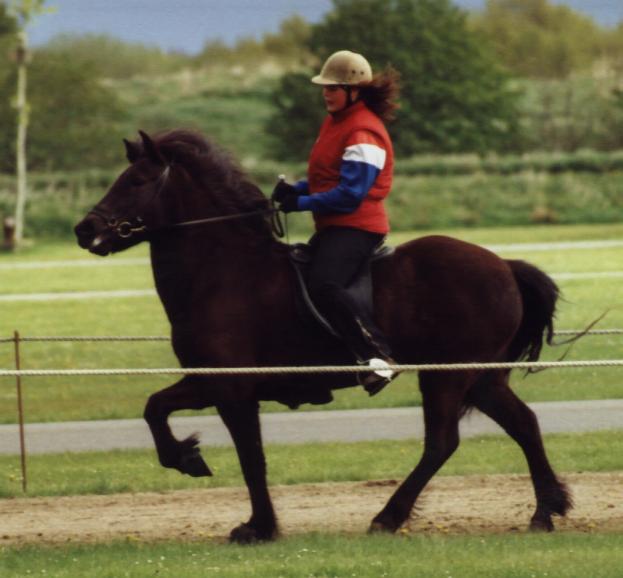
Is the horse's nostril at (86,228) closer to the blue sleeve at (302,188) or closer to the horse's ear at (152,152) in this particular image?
the horse's ear at (152,152)

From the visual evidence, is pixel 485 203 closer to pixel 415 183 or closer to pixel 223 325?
pixel 415 183

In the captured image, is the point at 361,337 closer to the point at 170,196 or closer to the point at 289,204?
the point at 289,204

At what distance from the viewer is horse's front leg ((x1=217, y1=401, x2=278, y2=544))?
847cm

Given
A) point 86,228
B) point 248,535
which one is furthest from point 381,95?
point 248,535

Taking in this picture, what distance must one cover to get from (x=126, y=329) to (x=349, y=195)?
51.3 feet

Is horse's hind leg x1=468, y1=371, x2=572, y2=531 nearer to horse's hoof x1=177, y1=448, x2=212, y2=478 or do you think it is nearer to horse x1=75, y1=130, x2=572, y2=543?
horse x1=75, y1=130, x2=572, y2=543

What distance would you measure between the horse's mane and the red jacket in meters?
0.37

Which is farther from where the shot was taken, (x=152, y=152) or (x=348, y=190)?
(x=152, y=152)

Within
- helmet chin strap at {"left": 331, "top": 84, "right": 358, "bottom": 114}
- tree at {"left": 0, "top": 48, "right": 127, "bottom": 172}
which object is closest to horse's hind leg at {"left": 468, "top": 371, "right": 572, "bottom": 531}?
helmet chin strap at {"left": 331, "top": 84, "right": 358, "bottom": 114}

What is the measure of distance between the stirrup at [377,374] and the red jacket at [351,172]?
73cm

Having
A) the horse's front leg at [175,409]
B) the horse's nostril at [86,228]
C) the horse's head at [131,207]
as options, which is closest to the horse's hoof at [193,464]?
the horse's front leg at [175,409]

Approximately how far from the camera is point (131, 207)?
27.8ft

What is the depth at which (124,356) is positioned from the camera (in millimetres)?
20359

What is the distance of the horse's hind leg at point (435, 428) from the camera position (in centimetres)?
862
